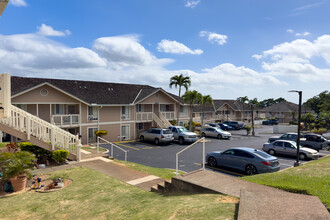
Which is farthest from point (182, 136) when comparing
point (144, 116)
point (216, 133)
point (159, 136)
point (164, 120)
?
point (216, 133)

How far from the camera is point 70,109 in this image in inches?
993

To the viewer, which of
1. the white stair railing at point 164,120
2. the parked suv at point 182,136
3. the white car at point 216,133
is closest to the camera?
the parked suv at point 182,136

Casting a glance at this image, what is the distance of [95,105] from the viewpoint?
25.0 meters

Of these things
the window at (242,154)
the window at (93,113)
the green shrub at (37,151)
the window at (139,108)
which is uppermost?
the window at (139,108)

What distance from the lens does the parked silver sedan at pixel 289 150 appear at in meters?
18.0

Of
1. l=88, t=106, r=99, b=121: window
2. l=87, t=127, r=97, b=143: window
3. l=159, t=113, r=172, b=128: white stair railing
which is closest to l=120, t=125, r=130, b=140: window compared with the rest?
l=87, t=127, r=97, b=143: window

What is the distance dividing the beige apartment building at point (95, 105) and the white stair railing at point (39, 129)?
28.4ft

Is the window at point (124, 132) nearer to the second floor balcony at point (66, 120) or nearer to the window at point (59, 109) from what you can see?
the second floor balcony at point (66, 120)

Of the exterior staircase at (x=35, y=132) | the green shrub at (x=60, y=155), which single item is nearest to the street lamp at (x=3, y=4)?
the exterior staircase at (x=35, y=132)

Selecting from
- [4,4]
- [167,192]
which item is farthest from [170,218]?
[4,4]

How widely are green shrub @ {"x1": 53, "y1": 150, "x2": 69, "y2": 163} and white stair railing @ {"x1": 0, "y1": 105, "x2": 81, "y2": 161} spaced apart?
0.47 m

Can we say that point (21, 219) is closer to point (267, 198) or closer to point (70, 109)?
point (267, 198)

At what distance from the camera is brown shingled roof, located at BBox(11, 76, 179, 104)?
2345 cm

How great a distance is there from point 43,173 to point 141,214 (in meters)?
7.34
